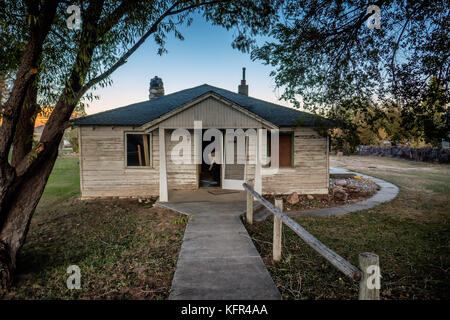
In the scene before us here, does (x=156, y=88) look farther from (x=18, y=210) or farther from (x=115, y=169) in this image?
(x=18, y=210)

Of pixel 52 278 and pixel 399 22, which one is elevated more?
pixel 399 22

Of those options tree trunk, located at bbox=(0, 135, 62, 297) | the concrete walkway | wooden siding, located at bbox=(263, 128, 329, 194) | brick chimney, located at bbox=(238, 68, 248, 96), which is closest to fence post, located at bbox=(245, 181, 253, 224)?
the concrete walkway

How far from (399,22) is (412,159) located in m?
27.0

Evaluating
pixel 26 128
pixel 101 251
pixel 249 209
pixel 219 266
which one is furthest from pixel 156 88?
pixel 219 266

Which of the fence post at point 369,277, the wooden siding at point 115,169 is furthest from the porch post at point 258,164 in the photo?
the fence post at point 369,277

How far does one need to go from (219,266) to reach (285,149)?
7476 mm

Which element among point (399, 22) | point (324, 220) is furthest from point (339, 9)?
point (324, 220)

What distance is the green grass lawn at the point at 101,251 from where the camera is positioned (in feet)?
12.8

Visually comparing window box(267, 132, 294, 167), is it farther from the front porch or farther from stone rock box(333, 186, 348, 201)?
the front porch

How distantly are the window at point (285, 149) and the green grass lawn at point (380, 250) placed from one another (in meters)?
3.53

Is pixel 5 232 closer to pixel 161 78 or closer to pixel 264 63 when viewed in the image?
pixel 264 63

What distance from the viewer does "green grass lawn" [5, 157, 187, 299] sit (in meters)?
3.90

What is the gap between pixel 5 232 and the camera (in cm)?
430

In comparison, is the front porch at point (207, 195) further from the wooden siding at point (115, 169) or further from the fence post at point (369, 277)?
the fence post at point (369, 277)
